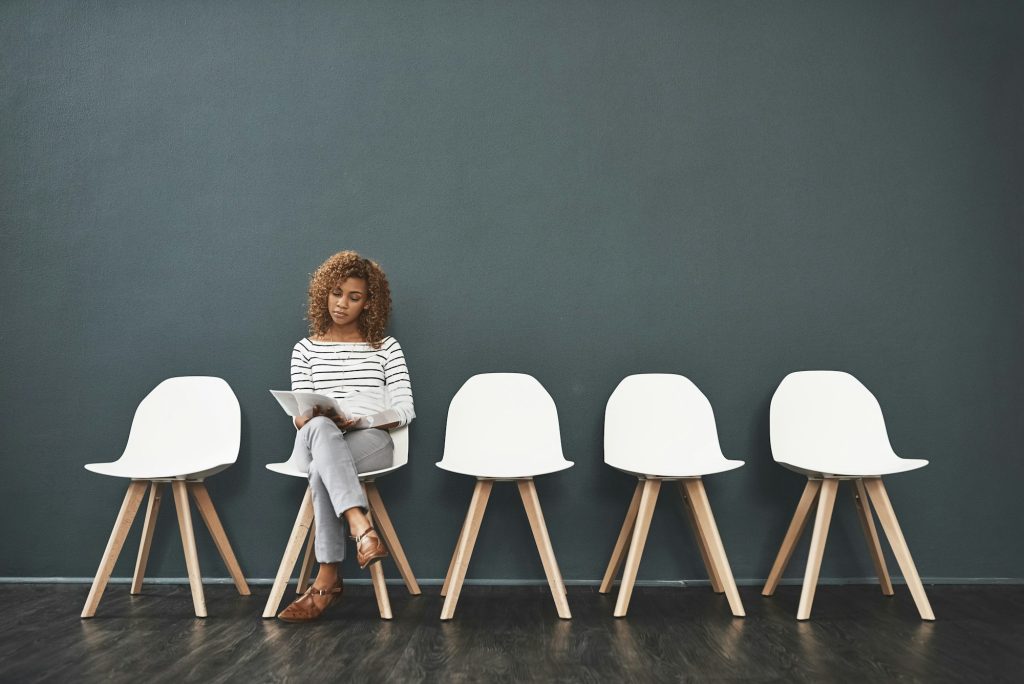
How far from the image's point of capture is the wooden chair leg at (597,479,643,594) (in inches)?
114

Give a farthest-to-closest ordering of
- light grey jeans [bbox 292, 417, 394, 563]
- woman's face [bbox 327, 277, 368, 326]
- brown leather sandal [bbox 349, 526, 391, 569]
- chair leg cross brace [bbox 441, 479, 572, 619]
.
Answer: woman's face [bbox 327, 277, 368, 326]
chair leg cross brace [bbox 441, 479, 572, 619]
light grey jeans [bbox 292, 417, 394, 563]
brown leather sandal [bbox 349, 526, 391, 569]

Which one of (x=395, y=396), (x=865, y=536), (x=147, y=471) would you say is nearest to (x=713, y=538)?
(x=865, y=536)

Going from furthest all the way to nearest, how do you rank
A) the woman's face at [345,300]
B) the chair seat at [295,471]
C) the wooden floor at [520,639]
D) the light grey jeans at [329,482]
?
the woman's face at [345,300]
the chair seat at [295,471]
the light grey jeans at [329,482]
the wooden floor at [520,639]

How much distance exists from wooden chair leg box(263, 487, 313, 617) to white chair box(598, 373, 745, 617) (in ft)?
3.66

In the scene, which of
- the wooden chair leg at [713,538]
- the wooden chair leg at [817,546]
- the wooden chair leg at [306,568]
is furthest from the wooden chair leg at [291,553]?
the wooden chair leg at [817,546]

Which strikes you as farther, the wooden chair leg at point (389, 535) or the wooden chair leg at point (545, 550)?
the wooden chair leg at point (389, 535)

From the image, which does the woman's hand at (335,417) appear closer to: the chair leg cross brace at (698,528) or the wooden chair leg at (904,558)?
the chair leg cross brace at (698,528)

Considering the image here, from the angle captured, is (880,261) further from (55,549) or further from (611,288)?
(55,549)

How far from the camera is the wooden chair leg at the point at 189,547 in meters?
2.59

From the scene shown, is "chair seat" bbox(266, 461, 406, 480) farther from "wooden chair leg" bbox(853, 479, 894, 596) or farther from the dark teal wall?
"wooden chair leg" bbox(853, 479, 894, 596)

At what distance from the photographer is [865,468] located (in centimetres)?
265

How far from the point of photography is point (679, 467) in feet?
8.80

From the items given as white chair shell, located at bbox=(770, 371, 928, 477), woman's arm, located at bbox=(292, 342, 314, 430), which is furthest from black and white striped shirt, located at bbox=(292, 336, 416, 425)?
white chair shell, located at bbox=(770, 371, 928, 477)

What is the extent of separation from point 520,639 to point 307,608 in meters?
0.74
